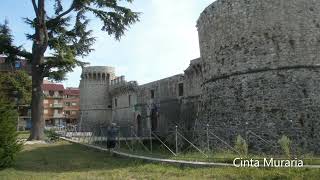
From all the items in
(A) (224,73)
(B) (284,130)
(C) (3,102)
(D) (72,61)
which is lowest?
(B) (284,130)

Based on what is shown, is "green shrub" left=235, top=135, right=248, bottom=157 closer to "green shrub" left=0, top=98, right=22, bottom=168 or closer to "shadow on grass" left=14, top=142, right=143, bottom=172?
"shadow on grass" left=14, top=142, right=143, bottom=172

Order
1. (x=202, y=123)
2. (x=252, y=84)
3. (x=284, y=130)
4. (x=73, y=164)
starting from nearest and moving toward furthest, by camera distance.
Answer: (x=73, y=164), (x=284, y=130), (x=252, y=84), (x=202, y=123)

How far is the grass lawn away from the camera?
9.21 m

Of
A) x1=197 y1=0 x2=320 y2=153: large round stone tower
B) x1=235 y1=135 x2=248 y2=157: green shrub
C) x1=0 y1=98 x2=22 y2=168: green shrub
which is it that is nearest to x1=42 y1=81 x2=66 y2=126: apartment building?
x1=197 y1=0 x2=320 y2=153: large round stone tower

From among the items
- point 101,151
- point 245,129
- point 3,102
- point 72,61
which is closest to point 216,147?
point 245,129

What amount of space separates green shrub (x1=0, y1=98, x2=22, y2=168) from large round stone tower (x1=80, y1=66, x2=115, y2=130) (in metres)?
36.6

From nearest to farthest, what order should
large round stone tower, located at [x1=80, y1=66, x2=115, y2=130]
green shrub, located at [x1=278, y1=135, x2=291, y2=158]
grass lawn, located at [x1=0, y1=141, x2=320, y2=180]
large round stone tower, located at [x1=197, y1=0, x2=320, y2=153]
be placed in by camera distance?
1. grass lawn, located at [x1=0, y1=141, x2=320, y2=180]
2. green shrub, located at [x1=278, y1=135, x2=291, y2=158]
3. large round stone tower, located at [x1=197, y1=0, x2=320, y2=153]
4. large round stone tower, located at [x1=80, y1=66, x2=115, y2=130]

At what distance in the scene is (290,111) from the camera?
47.3 ft

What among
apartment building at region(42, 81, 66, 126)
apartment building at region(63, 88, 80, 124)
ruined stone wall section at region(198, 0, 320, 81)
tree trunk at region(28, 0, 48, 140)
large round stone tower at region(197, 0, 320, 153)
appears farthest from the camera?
apartment building at region(63, 88, 80, 124)

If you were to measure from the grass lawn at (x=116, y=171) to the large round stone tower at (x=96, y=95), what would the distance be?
113 ft

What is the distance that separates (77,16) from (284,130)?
531 inches

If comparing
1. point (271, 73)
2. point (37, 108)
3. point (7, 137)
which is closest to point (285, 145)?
point (271, 73)

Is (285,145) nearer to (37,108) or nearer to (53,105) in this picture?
(37,108)

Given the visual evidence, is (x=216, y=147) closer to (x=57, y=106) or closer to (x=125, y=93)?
(x=125, y=93)
